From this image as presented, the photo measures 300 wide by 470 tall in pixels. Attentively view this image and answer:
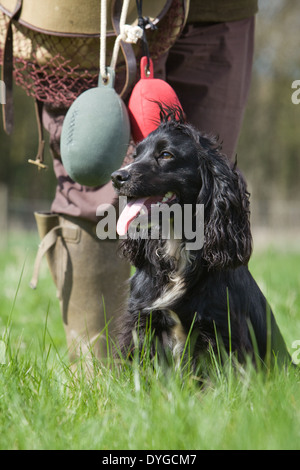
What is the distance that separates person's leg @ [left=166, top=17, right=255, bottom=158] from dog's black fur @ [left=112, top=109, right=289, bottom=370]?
0.43 m

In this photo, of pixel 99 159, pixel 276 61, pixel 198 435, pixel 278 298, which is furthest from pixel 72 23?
pixel 276 61

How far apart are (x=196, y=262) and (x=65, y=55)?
105 centimetres

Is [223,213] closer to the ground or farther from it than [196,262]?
farther from it

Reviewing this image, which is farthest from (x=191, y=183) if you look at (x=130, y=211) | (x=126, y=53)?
(x=126, y=53)

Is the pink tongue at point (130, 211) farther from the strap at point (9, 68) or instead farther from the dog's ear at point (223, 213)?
the strap at point (9, 68)

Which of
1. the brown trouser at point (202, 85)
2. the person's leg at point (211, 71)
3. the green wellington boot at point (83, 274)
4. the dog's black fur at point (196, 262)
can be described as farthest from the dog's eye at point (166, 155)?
the green wellington boot at point (83, 274)

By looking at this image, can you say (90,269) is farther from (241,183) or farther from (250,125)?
(250,125)

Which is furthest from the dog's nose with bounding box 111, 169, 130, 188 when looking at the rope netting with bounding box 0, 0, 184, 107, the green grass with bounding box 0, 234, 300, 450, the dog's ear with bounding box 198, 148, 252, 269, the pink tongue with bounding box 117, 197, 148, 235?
the green grass with bounding box 0, 234, 300, 450

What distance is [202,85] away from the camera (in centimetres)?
305

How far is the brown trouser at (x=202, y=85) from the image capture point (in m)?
2.98

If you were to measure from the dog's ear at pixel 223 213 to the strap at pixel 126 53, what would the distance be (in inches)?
16.9

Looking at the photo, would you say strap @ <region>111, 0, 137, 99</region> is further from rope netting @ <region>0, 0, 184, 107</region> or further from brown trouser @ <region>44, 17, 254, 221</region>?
brown trouser @ <region>44, 17, 254, 221</region>

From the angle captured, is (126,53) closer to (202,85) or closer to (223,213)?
(202,85)

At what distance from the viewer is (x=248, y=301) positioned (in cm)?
254
